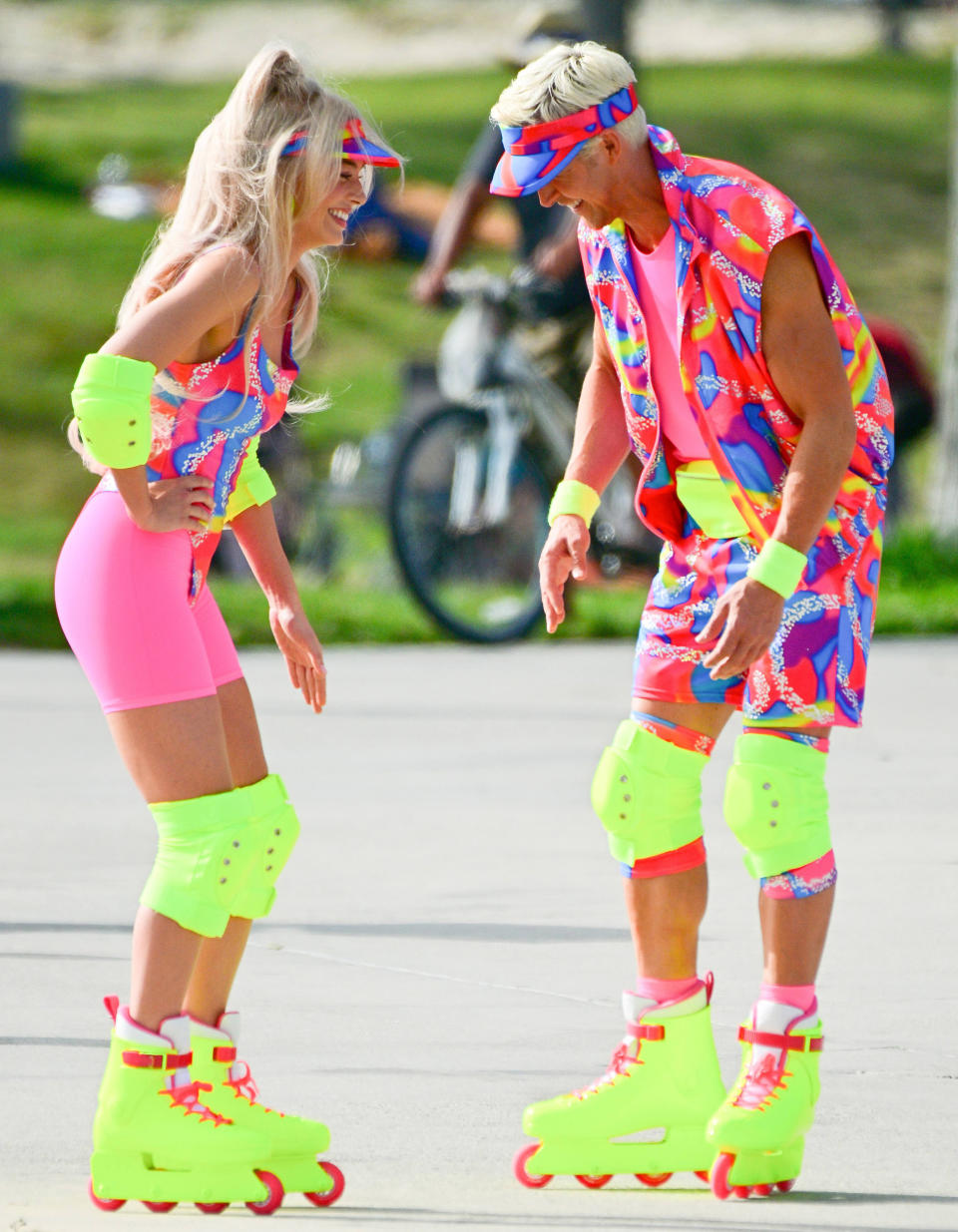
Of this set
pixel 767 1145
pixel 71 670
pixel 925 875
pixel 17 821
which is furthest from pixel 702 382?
pixel 71 670

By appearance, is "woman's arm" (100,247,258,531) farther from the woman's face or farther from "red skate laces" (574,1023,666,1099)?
"red skate laces" (574,1023,666,1099)

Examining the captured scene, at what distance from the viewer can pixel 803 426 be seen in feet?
10.9

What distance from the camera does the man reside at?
10.7ft

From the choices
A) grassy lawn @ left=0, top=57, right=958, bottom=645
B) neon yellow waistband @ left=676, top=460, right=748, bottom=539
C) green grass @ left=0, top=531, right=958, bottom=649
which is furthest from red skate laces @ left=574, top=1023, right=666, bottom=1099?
grassy lawn @ left=0, top=57, right=958, bottom=645

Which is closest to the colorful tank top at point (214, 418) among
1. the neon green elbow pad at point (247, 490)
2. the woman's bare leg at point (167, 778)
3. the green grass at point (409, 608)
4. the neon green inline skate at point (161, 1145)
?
the neon green elbow pad at point (247, 490)

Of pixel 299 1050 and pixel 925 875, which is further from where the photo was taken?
pixel 925 875

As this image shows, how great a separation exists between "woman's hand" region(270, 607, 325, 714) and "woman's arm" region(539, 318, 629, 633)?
39 cm

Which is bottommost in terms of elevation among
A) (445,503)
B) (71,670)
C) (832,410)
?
(71,670)

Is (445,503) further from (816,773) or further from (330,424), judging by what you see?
(330,424)

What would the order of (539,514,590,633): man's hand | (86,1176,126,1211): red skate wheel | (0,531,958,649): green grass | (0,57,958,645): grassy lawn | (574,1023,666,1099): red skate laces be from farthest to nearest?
(0,57,958,645): grassy lawn < (0,531,958,649): green grass < (539,514,590,633): man's hand < (574,1023,666,1099): red skate laces < (86,1176,126,1211): red skate wheel

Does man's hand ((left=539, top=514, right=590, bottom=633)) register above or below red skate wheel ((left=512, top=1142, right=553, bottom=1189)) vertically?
above

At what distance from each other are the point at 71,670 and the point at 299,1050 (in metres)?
5.06

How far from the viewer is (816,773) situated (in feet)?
11.1

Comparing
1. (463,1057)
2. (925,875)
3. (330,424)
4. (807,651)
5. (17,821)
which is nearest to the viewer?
(807,651)
